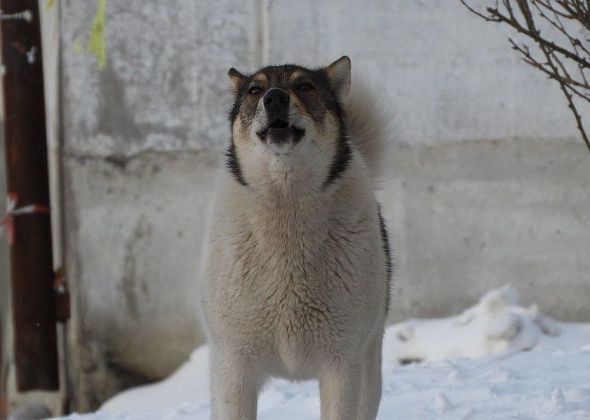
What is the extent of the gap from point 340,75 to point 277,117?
21.2 inches

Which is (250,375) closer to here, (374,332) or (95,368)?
(374,332)

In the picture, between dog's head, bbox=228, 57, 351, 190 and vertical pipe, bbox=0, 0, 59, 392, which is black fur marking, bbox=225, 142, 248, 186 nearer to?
dog's head, bbox=228, 57, 351, 190

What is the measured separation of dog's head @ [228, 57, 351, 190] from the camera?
3.07 meters

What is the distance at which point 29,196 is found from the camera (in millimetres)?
6340

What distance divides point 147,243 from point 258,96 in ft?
10.9

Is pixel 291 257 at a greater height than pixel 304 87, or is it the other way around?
pixel 304 87

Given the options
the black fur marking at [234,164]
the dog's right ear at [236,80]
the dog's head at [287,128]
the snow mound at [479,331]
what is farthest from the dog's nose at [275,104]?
the snow mound at [479,331]

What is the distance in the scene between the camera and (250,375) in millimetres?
3186

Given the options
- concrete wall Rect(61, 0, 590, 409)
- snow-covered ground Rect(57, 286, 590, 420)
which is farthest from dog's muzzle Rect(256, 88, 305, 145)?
concrete wall Rect(61, 0, 590, 409)

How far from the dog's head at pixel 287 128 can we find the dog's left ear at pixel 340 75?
1.5 inches

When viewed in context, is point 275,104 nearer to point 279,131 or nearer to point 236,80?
point 279,131

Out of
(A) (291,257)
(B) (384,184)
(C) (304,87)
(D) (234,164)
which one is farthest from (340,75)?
(B) (384,184)

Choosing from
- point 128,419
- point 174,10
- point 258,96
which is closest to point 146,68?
point 174,10

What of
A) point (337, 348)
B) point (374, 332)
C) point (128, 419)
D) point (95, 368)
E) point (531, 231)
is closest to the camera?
point (337, 348)
